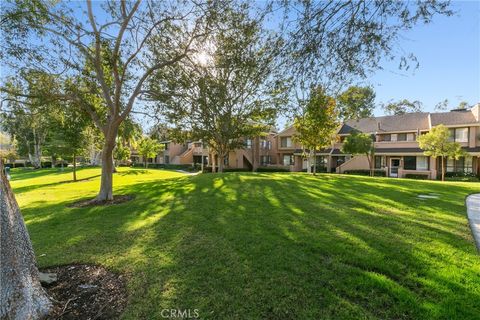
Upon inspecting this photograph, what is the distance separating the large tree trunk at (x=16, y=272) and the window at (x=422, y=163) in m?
32.8

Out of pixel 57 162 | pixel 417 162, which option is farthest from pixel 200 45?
pixel 57 162

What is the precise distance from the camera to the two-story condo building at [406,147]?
2503cm

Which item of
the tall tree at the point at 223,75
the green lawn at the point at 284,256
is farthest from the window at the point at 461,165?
the tall tree at the point at 223,75

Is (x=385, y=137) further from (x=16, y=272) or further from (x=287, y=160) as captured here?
(x=16, y=272)

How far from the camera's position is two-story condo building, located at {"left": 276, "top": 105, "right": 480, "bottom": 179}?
2503cm

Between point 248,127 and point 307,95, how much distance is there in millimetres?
19193

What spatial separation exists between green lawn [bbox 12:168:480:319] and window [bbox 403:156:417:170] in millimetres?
22197

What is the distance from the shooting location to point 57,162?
51500 millimetres

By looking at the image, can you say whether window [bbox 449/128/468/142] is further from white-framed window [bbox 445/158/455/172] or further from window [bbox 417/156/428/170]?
window [bbox 417/156/428/170]

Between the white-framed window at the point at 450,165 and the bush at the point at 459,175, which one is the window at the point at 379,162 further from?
the white-framed window at the point at 450,165

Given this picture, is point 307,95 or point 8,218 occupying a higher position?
point 307,95

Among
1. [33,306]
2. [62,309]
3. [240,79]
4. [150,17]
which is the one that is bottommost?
[62,309]

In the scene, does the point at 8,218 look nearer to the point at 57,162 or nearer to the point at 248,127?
the point at 248,127

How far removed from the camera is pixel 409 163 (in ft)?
93.0
